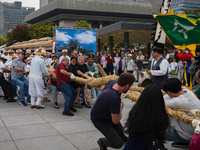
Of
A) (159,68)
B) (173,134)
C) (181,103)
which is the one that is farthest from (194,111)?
(159,68)

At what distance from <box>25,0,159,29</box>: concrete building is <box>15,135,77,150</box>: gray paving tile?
211 feet

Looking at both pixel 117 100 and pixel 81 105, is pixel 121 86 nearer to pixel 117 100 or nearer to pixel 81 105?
pixel 117 100

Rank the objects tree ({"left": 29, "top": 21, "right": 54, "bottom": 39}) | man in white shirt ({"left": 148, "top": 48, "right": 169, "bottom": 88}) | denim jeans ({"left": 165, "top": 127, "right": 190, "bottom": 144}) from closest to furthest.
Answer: denim jeans ({"left": 165, "top": 127, "right": 190, "bottom": 144})
man in white shirt ({"left": 148, "top": 48, "right": 169, "bottom": 88})
tree ({"left": 29, "top": 21, "right": 54, "bottom": 39})

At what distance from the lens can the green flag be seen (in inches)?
239

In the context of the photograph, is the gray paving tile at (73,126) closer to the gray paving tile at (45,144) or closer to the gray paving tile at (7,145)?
the gray paving tile at (45,144)

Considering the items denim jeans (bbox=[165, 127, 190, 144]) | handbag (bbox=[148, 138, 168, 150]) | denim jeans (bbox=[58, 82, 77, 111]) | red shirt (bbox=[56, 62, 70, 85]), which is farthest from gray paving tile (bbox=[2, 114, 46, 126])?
handbag (bbox=[148, 138, 168, 150])

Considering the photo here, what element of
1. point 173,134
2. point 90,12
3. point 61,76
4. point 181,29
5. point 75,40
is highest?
point 90,12

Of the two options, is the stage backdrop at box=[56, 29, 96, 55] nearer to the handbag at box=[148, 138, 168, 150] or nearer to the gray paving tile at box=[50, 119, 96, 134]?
the gray paving tile at box=[50, 119, 96, 134]

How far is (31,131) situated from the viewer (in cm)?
556

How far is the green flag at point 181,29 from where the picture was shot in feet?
19.9

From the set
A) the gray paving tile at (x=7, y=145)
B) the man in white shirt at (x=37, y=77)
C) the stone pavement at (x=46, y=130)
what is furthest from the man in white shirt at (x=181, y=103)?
the man in white shirt at (x=37, y=77)

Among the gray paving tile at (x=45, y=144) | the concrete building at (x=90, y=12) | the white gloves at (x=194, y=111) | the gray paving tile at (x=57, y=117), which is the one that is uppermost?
the concrete building at (x=90, y=12)

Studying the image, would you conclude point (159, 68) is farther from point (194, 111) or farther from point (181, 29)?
point (194, 111)

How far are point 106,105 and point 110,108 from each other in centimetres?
11
